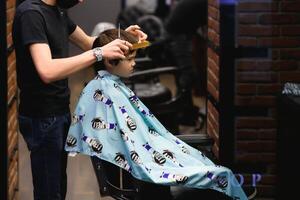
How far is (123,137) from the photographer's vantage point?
2721mm

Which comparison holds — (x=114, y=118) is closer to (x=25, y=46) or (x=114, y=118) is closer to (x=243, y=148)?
(x=25, y=46)

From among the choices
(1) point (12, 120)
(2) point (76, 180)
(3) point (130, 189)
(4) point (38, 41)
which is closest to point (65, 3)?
(4) point (38, 41)

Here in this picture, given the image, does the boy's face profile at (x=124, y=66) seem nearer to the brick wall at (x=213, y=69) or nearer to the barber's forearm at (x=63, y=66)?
the barber's forearm at (x=63, y=66)

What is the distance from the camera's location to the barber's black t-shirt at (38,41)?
2.55 metres

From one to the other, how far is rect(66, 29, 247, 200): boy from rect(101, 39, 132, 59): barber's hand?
0.31ft

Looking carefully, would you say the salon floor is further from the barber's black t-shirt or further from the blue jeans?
the barber's black t-shirt

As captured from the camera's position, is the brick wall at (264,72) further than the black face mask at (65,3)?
Yes

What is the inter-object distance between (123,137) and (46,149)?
12.3 inches

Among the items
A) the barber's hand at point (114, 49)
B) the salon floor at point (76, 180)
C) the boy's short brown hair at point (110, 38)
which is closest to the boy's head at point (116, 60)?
the boy's short brown hair at point (110, 38)

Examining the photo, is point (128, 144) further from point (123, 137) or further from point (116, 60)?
point (116, 60)

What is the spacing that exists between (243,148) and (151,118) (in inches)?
43.5

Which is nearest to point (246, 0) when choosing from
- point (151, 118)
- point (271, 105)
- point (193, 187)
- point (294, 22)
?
point (294, 22)

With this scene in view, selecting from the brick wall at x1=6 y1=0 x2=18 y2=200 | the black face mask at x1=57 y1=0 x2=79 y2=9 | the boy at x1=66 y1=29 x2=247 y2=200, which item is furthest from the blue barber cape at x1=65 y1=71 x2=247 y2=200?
the brick wall at x1=6 y1=0 x2=18 y2=200

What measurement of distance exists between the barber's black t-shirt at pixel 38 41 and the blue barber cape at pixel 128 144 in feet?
0.40
